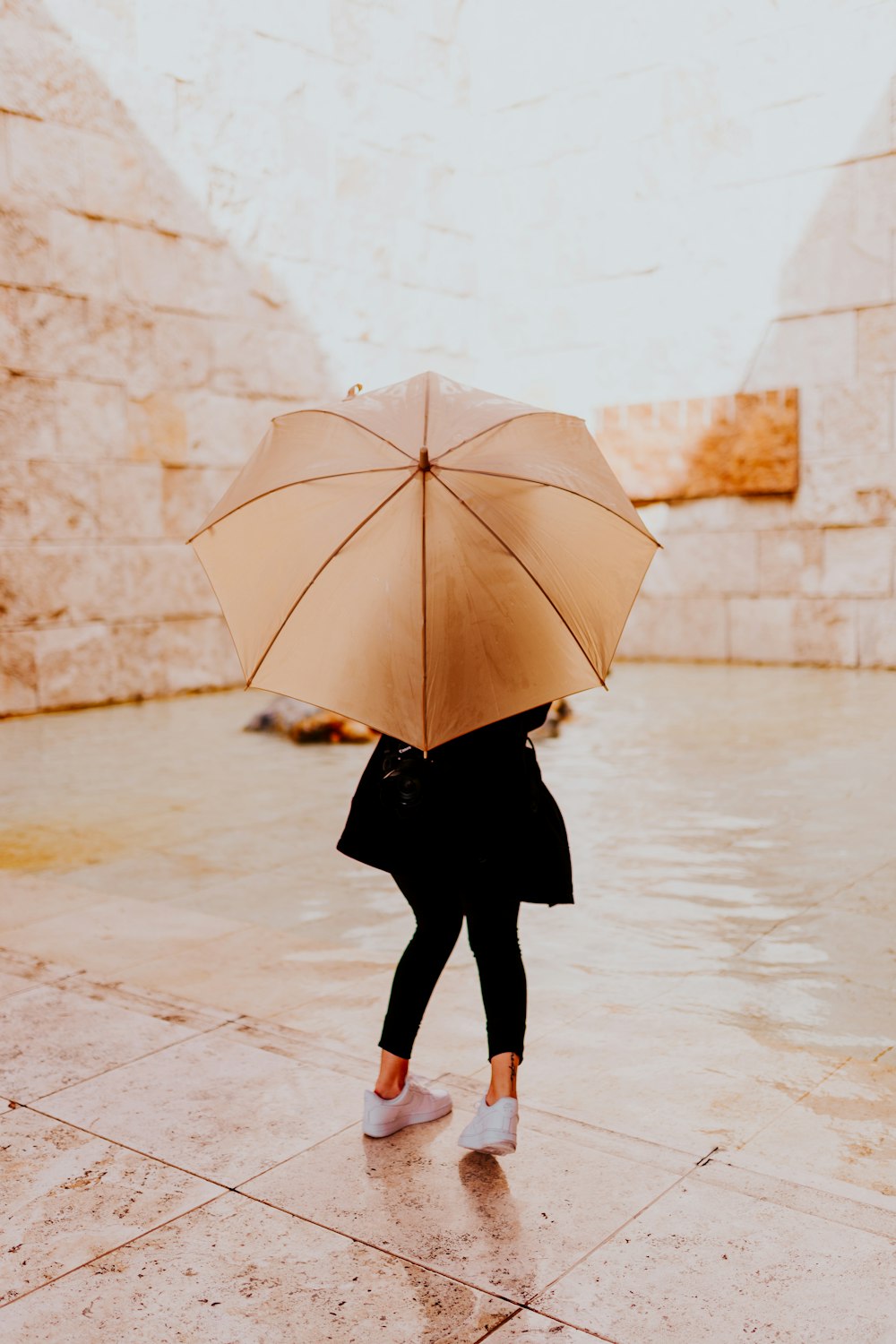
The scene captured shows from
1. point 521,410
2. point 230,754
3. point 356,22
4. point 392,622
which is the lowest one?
point 230,754

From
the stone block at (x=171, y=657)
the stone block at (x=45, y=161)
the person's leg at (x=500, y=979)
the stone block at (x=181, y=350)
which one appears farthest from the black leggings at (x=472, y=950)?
the stone block at (x=181, y=350)

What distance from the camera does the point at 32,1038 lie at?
3.10 m

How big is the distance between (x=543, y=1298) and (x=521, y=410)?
4.73 ft

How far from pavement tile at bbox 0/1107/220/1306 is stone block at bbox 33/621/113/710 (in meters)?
6.68

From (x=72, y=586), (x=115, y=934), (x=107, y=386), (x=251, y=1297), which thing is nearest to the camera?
(x=251, y=1297)

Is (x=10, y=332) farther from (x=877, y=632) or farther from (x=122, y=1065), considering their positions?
(x=122, y=1065)

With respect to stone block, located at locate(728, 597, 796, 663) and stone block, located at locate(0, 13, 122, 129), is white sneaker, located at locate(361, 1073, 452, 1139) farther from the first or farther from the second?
stone block, located at locate(728, 597, 796, 663)

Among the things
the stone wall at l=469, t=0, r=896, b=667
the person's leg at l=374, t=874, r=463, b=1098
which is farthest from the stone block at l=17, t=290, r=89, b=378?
the person's leg at l=374, t=874, r=463, b=1098

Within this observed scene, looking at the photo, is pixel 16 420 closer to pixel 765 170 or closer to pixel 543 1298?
pixel 765 170

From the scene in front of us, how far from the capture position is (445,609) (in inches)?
86.6

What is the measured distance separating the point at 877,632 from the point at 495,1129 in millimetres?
8485

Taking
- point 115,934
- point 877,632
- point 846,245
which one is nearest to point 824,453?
point 877,632

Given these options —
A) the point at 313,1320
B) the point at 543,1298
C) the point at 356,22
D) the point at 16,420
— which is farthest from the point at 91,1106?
the point at 356,22

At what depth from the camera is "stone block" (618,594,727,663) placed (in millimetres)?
11023
